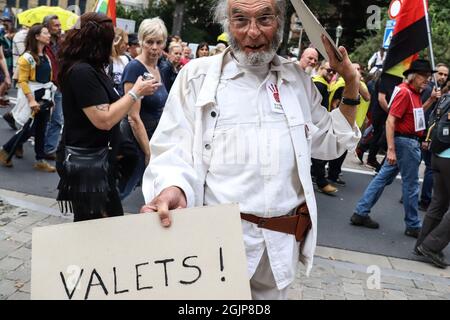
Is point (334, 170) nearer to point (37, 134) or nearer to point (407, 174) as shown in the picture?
point (407, 174)

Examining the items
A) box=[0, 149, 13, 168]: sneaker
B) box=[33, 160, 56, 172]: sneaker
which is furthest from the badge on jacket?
box=[0, 149, 13, 168]: sneaker

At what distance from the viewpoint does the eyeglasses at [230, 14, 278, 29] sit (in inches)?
72.9

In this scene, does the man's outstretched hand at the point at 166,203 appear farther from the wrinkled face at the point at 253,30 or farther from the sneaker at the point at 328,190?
the sneaker at the point at 328,190

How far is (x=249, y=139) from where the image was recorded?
6.10ft

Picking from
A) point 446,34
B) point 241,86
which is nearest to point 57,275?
point 241,86

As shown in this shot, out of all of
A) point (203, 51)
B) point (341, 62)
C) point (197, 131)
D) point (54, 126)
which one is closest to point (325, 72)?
point (203, 51)

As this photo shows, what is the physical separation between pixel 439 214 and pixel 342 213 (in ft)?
4.87

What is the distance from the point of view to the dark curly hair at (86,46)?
297 cm

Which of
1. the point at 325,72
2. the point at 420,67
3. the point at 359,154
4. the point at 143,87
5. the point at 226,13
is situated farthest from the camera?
the point at 359,154

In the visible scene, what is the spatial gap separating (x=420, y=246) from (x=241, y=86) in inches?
135

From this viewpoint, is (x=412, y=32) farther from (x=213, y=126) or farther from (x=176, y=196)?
(x=176, y=196)

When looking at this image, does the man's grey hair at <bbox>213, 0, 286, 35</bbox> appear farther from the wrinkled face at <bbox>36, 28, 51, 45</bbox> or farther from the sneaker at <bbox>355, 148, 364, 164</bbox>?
the sneaker at <bbox>355, 148, 364, 164</bbox>

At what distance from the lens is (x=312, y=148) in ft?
7.20

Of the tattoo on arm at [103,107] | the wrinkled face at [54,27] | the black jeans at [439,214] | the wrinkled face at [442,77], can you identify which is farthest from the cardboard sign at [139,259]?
the wrinkled face at [442,77]
